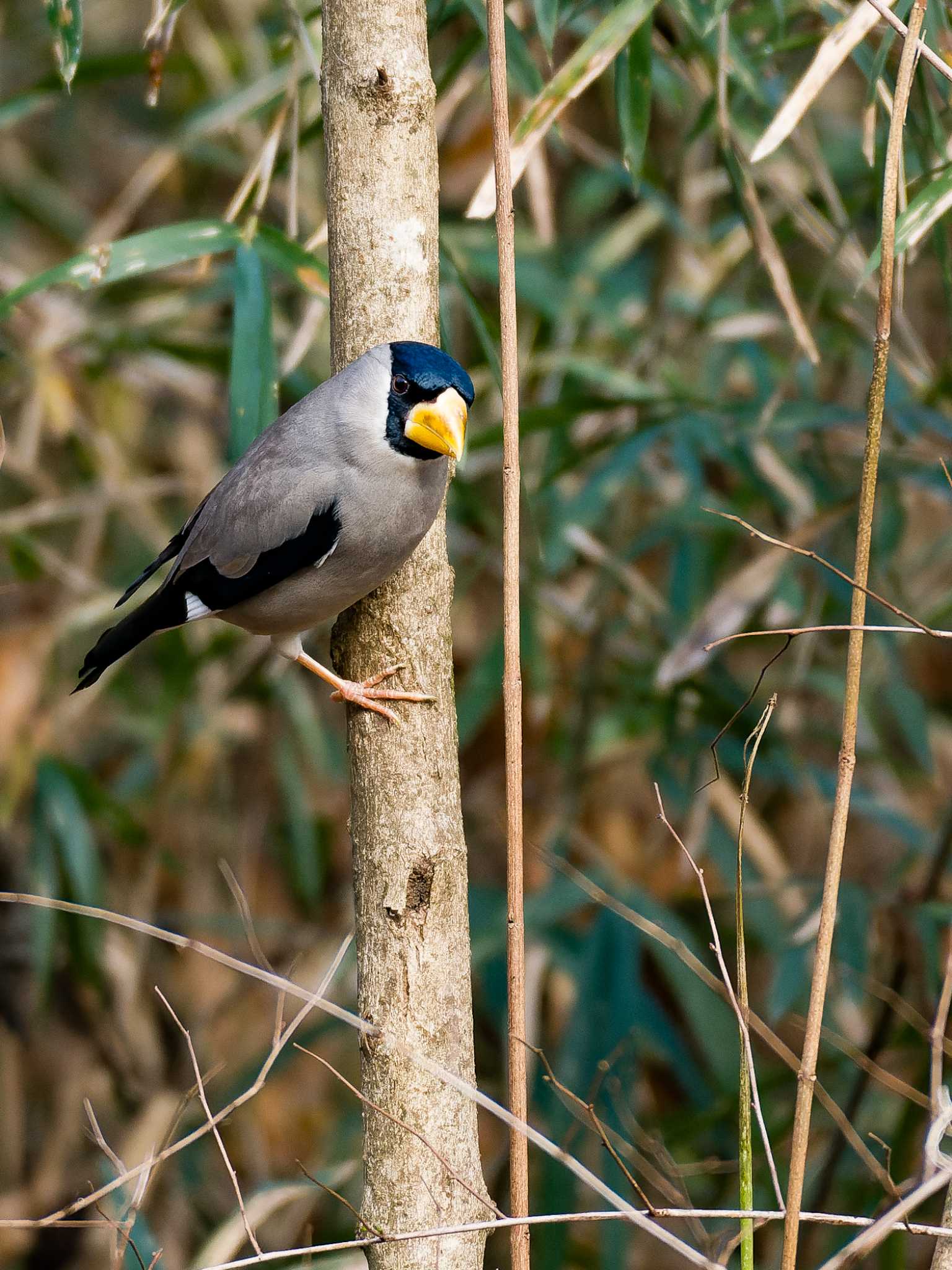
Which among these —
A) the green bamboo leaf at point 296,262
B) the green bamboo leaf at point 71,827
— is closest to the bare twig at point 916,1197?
the green bamboo leaf at point 296,262

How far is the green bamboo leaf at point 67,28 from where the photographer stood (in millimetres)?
2096

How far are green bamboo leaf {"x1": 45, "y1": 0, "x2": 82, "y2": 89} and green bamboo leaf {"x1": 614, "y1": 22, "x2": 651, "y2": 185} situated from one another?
2.98 ft

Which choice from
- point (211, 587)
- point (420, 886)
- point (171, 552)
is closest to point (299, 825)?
point (171, 552)

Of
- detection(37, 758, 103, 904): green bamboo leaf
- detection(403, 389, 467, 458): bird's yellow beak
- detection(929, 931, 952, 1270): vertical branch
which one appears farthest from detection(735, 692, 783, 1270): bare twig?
detection(37, 758, 103, 904): green bamboo leaf

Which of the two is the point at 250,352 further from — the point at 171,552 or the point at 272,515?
the point at 171,552

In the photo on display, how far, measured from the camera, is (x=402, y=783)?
1.76 meters

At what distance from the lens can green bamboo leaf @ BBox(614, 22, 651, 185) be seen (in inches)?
91.4

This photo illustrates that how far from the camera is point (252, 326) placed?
7.68ft

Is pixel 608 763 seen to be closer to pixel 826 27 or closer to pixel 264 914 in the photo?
pixel 264 914

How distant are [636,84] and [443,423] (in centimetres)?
80

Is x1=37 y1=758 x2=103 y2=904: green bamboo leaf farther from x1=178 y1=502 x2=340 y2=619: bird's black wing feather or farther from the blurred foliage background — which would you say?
x1=178 y1=502 x2=340 y2=619: bird's black wing feather

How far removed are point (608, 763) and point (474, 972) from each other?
3.34 ft

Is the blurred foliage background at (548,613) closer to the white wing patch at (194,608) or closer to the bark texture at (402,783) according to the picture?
the white wing patch at (194,608)

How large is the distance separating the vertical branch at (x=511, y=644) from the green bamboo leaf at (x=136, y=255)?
833 millimetres
